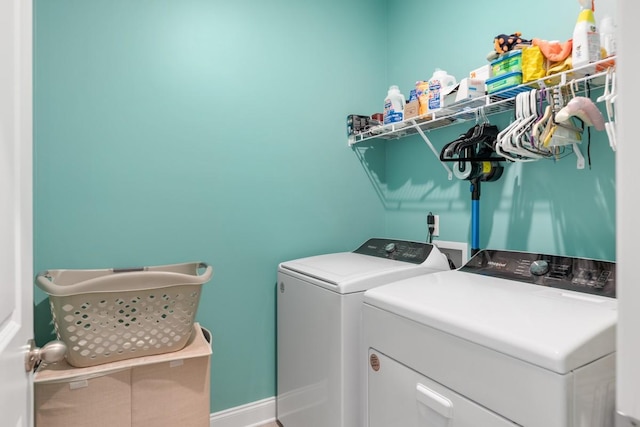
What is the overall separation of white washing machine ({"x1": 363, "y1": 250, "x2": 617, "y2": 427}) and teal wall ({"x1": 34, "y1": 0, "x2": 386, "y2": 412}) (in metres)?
0.93

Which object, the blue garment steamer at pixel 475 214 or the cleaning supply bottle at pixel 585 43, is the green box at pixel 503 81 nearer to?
the cleaning supply bottle at pixel 585 43

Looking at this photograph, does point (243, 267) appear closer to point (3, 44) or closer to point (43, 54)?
point (43, 54)

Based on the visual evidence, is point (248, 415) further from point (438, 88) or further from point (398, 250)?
point (438, 88)

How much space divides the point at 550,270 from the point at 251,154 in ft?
4.93

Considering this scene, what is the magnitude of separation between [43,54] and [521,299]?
82.5 inches

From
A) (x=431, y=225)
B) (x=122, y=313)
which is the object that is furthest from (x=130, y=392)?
(x=431, y=225)

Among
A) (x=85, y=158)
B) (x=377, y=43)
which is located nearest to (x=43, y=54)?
(x=85, y=158)

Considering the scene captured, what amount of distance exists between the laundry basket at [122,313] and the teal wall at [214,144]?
0.39 metres

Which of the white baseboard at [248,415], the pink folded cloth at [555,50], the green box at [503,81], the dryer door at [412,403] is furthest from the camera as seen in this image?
the white baseboard at [248,415]

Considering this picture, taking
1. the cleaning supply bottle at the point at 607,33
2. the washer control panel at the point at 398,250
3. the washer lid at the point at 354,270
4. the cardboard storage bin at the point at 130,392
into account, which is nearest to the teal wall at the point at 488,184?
the cleaning supply bottle at the point at 607,33

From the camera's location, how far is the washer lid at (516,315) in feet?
2.58

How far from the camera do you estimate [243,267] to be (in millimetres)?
1955

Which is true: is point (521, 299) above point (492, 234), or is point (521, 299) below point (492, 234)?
below

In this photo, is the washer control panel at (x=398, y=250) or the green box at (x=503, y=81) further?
the washer control panel at (x=398, y=250)
